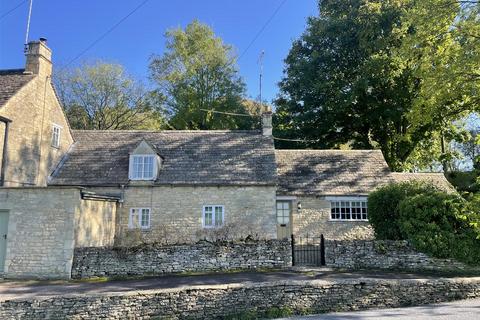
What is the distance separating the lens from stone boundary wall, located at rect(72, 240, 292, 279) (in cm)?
1588

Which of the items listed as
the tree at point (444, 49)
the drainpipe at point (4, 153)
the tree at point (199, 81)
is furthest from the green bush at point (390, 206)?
the tree at point (199, 81)

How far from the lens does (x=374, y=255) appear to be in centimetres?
1661

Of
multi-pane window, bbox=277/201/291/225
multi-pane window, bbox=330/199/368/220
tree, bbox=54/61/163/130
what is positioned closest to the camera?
multi-pane window, bbox=330/199/368/220

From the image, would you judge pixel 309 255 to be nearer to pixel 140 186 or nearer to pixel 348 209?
pixel 348 209

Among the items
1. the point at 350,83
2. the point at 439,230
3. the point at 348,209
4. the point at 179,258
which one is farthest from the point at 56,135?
the point at 350,83

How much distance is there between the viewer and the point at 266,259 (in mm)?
16688

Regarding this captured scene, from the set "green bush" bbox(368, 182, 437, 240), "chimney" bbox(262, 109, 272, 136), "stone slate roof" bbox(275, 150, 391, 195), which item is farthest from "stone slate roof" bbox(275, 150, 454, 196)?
"green bush" bbox(368, 182, 437, 240)

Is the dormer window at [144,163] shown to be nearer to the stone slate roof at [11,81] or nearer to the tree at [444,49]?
the stone slate roof at [11,81]

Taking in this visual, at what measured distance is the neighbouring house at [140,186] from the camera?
16438 mm

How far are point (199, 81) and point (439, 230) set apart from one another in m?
34.7

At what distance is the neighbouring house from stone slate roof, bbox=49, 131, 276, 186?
0.06 metres

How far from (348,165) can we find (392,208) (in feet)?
28.4

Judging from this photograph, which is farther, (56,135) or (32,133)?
(56,135)

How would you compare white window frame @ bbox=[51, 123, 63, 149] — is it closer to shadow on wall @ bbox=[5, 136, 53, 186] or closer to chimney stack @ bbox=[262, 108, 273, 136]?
shadow on wall @ bbox=[5, 136, 53, 186]
